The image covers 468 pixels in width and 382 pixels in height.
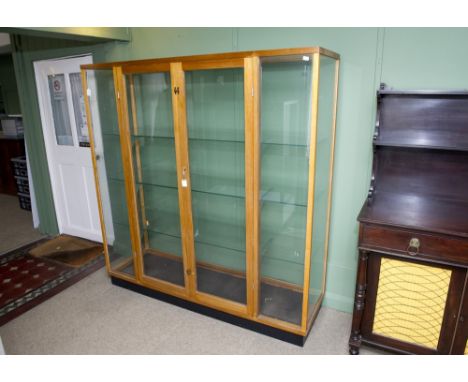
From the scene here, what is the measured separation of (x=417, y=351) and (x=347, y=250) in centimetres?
75

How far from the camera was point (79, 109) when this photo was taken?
3.57m

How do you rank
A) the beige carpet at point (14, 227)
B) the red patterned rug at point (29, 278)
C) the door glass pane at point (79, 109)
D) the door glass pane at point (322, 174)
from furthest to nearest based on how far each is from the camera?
the beige carpet at point (14, 227) → the door glass pane at point (79, 109) → the red patterned rug at point (29, 278) → the door glass pane at point (322, 174)

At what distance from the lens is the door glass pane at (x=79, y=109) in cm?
351

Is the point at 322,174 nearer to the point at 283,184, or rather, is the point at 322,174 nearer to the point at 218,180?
the point at 283,184

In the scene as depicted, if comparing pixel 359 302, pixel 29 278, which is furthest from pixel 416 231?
pixel 29 278

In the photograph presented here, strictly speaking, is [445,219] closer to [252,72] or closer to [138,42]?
[252,72]

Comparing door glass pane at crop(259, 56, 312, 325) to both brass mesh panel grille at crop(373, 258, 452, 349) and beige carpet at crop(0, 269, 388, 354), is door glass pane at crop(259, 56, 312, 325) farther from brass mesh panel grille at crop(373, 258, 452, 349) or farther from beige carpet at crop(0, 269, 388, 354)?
brass mesh panel grille at crop(373, 258, 452, 349)

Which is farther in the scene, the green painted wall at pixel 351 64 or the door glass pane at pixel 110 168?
the door glass pane at pixel 110 168

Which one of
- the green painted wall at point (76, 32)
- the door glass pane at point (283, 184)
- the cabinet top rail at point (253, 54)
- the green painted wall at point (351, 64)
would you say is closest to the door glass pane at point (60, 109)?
the green painted wall at point (351, 64)

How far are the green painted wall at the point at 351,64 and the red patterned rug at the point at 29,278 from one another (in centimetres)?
200

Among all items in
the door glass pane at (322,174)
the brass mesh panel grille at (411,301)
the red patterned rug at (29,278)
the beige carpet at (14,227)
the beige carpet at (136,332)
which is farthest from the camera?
the beige carpet at (14,227)

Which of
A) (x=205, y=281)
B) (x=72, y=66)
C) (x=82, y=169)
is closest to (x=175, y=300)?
(x=205, y=281)

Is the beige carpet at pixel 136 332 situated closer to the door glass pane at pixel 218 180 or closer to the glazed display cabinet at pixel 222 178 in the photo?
the glazed display cabinet at pixel 222 178

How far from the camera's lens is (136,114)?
2.67 metres
